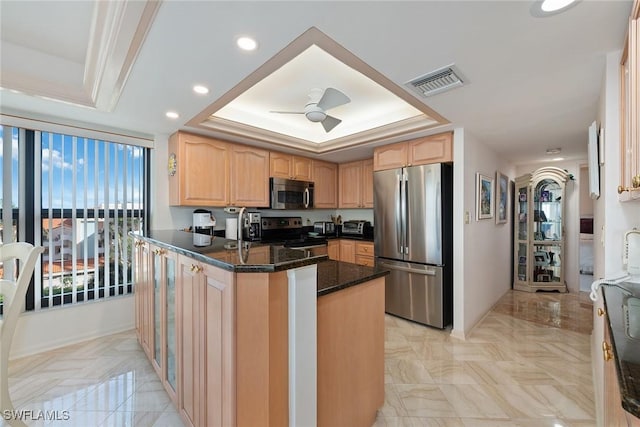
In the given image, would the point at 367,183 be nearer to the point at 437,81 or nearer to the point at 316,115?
the point at 316,115

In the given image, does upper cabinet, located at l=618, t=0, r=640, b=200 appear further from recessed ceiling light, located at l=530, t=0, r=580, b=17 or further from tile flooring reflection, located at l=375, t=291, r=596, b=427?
tile flooring reflection, located at l=375, t=291, r=596, b=427

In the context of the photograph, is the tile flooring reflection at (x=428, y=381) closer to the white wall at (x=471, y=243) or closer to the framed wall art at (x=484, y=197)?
the white wall at (x=471, y=243)

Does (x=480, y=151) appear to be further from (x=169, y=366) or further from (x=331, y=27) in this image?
(x=169, y=366)

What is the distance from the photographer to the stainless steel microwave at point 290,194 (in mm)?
3773

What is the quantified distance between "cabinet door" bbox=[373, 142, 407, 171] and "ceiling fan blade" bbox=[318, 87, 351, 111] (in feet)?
4.22

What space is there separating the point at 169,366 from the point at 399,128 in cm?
296

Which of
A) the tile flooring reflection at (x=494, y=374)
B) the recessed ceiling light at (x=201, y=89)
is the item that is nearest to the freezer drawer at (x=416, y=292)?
the tile flooring reflection at (x=494, y=374)

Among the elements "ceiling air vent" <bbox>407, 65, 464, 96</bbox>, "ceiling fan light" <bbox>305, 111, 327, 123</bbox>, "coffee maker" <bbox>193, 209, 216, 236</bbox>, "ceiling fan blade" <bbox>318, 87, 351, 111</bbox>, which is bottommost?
"coffee maker" <bbox>193, 209, 216, 236</bbox>

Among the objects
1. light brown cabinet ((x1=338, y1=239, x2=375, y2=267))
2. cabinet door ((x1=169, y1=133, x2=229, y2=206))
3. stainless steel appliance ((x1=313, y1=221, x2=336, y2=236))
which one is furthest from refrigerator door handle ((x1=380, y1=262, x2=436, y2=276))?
cabinet door ((x1=169, y1=133, x2=229, y2=206))

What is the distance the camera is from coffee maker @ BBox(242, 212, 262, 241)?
11.6ft

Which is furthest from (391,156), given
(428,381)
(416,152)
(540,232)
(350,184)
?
(540,232)

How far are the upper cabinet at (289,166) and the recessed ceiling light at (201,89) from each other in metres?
1.75

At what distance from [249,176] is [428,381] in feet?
9.53

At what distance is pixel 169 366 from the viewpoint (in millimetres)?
1856
